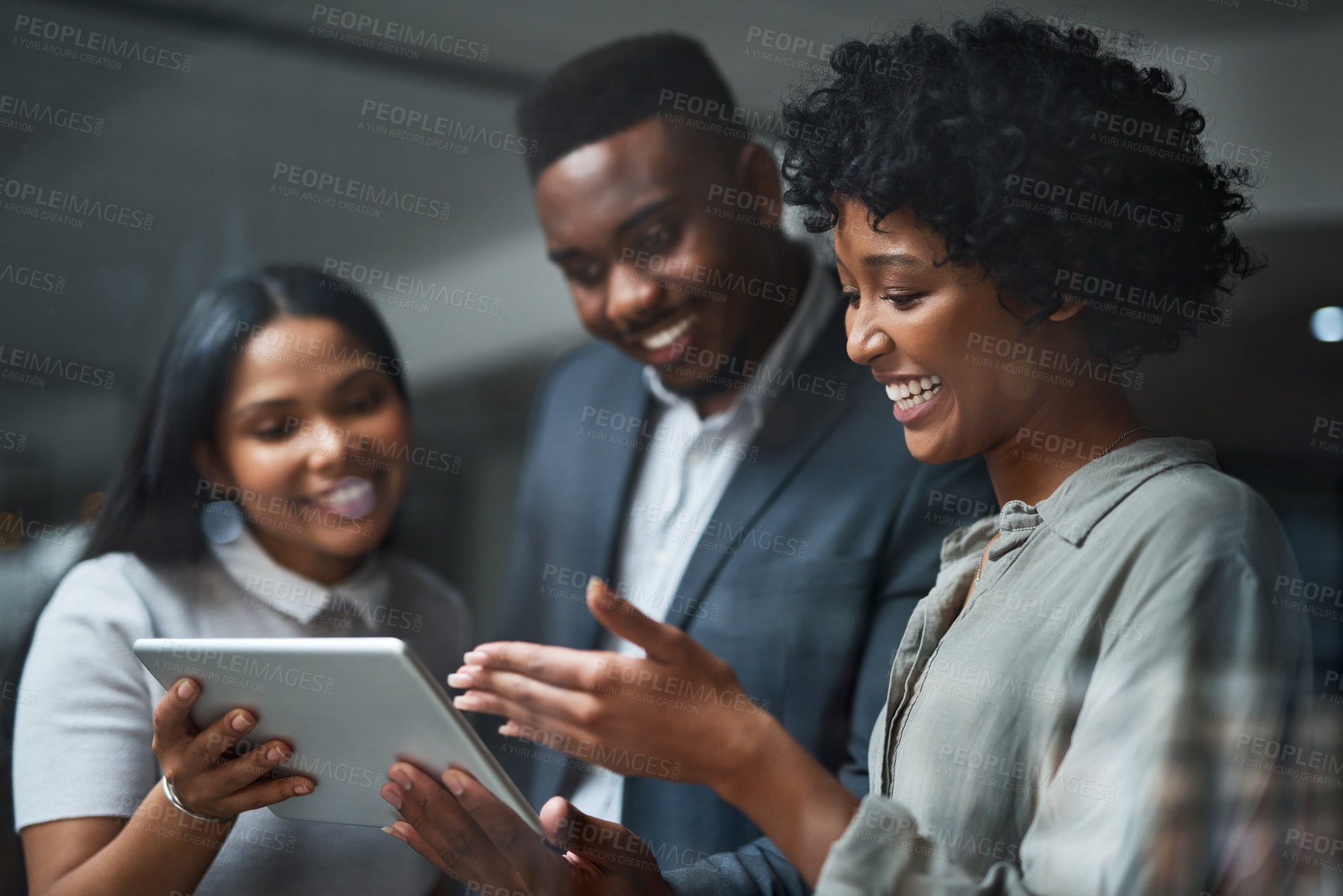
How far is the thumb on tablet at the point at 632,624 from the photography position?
0.95 m

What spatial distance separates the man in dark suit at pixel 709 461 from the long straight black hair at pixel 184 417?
465 millimetres

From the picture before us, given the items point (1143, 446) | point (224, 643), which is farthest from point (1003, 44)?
point (224, 643)

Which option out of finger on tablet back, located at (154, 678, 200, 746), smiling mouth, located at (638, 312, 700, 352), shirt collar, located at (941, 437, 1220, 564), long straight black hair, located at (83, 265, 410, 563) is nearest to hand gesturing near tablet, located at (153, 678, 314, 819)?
finger on tablet back, located at (154, 678, 200, 746)

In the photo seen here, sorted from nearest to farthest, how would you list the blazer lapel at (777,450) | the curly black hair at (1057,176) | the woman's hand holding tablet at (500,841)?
the curly black hair at (1057,176) < the woman's hand holding tablet at (500,841) < the blazer lapel at (777,450)

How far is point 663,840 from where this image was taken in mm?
1448

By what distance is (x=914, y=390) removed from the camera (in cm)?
109

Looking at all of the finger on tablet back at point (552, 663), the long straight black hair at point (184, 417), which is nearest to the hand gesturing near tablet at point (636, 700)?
the finger on tablet back at point (552, 663)

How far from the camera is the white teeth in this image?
1581 mm

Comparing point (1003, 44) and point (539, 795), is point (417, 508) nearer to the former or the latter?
point (539, 795)

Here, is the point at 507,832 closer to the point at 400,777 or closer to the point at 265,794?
the point at 400,777

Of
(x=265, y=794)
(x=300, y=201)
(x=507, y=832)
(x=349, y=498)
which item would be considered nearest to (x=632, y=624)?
(x=507, y=832)

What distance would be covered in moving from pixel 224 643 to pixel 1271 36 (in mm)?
1527

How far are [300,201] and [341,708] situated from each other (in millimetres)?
1112

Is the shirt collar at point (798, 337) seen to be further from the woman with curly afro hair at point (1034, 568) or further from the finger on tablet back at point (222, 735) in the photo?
the finger on tablet back at point (222, 735)
